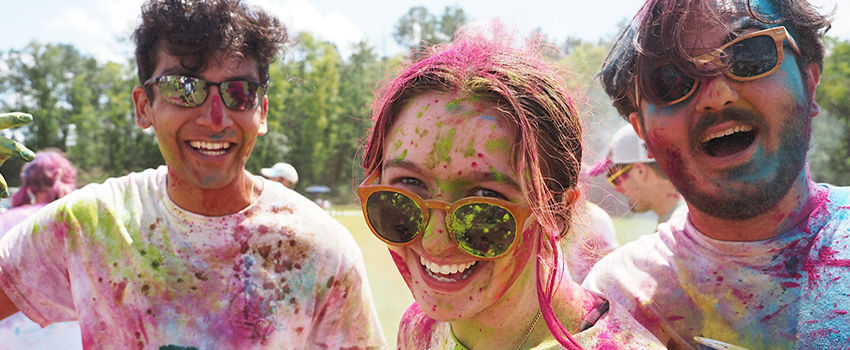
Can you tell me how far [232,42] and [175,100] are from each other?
0.38m

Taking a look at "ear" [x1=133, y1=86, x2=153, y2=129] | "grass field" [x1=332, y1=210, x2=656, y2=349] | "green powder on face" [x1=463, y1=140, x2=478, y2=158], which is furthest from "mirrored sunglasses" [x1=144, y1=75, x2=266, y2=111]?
"grass field" [x1=332, y1=210, x2=656, y2=349]

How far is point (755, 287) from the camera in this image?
5.93ft

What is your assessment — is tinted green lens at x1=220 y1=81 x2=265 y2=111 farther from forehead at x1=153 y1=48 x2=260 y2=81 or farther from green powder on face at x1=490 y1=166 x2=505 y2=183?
green powder on face at x1=490 y1=166 x2=505 y2=183

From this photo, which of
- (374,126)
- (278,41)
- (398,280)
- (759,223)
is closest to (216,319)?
(374,126)

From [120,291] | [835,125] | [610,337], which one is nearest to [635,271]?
[610,337]

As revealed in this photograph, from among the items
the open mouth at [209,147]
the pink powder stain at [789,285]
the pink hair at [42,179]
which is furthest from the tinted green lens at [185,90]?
the pink hair at [42,179]

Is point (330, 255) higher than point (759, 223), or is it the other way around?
point (759, 223)

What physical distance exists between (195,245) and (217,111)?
605mm

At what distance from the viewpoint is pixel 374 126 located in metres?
1.84

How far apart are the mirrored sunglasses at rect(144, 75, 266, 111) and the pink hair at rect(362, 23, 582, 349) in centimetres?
106

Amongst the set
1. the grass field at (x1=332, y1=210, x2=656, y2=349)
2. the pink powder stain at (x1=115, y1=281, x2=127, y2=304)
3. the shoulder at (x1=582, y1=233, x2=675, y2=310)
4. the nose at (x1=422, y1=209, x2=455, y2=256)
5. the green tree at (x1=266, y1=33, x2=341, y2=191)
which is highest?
the nose at (x1=422, y1=209, x2=455, y2=256)

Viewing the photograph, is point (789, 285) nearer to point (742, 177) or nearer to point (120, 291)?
point (742, 177)

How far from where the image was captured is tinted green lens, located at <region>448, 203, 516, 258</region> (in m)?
1.45

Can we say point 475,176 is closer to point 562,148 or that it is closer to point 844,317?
point 562,148
